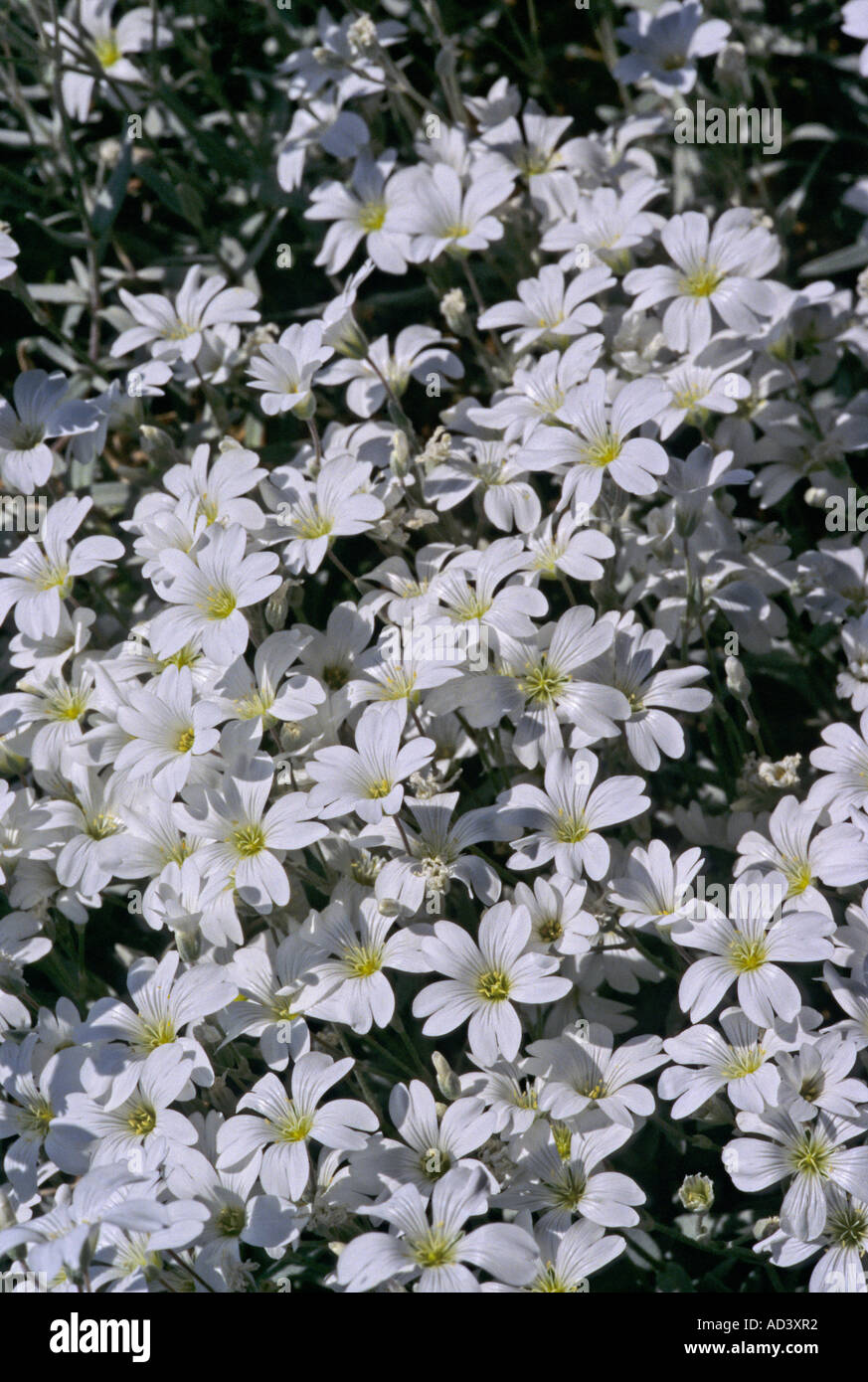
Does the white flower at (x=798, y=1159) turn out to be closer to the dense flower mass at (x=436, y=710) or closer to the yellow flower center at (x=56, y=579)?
the dense flower mass at (x=436, y=710)

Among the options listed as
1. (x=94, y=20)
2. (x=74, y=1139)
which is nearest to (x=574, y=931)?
(x=74, y=1139)

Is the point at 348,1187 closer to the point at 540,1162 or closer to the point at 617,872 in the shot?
the point at 540,1162

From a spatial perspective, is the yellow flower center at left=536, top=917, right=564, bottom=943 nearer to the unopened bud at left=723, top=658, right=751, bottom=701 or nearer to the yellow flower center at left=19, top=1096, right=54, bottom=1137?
the unopened bud at left=723, top=658, right=751, bottom=701

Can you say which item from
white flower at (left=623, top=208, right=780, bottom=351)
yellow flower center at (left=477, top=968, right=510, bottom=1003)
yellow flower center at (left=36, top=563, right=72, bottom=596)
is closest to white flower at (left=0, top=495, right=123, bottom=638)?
yellow flower center at (left=36, top=563, right=72, bottom=596)

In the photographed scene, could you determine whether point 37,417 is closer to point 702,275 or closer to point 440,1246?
point 702,275

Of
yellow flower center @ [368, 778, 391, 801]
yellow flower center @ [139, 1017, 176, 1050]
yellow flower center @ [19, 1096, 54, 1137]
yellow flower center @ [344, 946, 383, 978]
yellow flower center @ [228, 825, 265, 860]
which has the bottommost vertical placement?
yellow flower center @ [19, 1096, 54, 1137]

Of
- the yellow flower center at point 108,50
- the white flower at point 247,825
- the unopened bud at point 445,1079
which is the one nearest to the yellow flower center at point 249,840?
the white flower at point 247,825

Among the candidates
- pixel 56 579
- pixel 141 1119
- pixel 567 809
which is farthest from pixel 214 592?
pixel 141 1119

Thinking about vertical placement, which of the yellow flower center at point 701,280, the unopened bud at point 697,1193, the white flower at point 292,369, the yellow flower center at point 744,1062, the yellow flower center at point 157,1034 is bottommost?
the unopened bud at point 697,1193
